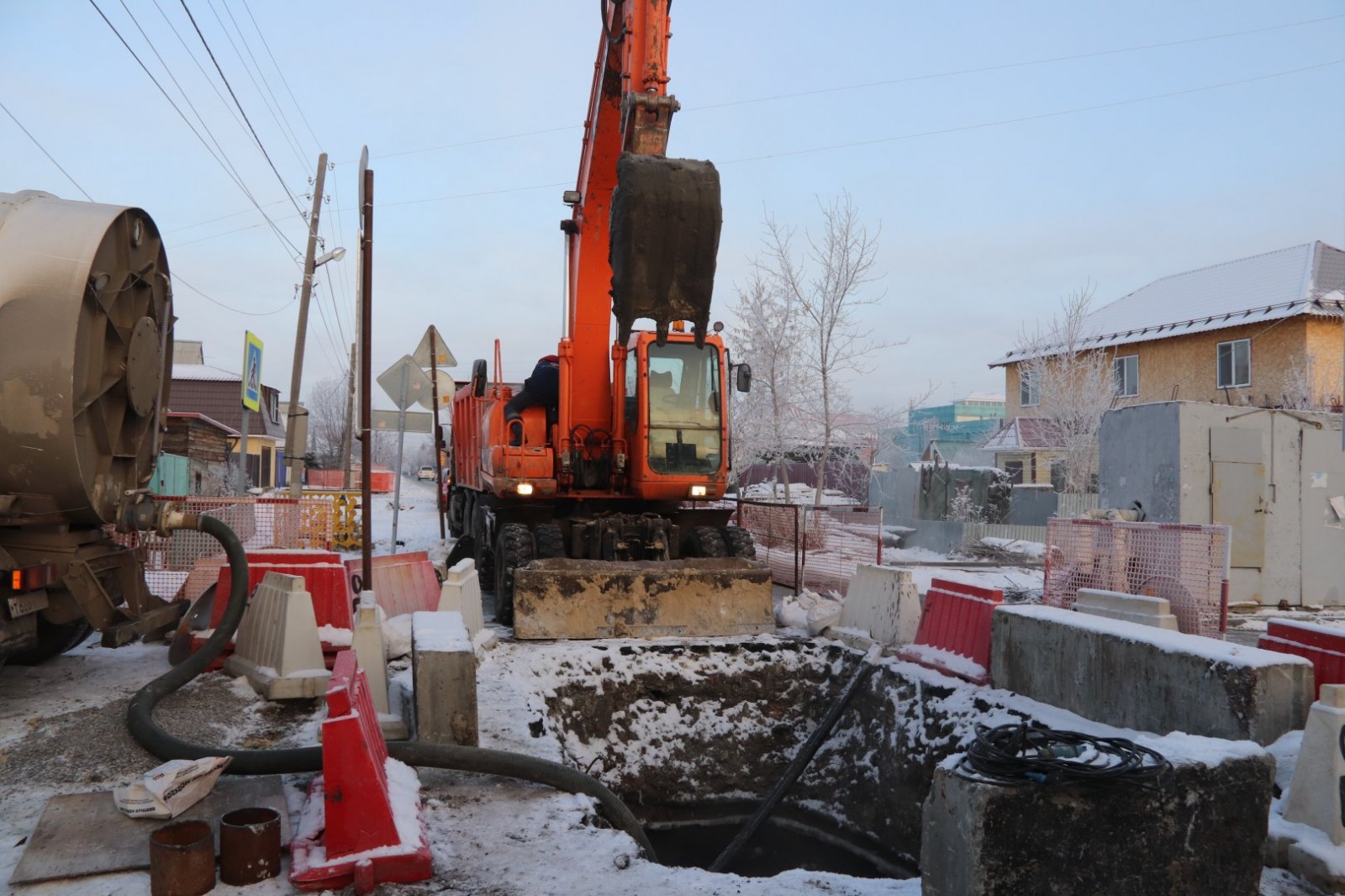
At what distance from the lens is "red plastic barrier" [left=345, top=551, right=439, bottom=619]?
8820 millimetres

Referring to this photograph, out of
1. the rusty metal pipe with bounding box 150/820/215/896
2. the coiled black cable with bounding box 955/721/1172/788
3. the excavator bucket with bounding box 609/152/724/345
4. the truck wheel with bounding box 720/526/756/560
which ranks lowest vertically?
the rusty metal pipe with bounding box 150/820/215/896

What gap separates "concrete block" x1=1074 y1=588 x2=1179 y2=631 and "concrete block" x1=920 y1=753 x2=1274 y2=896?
11.9 feet

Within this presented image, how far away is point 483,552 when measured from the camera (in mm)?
12070

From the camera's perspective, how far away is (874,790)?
7230 mm

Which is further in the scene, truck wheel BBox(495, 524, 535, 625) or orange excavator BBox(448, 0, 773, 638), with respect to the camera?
truck wheel BBox(495, 524, 535, 625)

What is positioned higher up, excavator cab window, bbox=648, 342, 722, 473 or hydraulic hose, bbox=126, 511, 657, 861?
excavator cab window, bbox=648, 342, 722, 473

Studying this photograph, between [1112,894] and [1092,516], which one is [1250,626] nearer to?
[1092,516]

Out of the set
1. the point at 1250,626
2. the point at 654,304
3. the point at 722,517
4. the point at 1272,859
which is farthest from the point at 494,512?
the point at 1250,626

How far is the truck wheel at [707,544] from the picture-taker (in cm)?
1020

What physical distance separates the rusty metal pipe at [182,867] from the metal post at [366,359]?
5.08 metres

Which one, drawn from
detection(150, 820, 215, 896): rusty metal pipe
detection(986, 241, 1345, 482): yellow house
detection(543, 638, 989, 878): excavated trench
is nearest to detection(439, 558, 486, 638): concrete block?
detection(543, 638, 989, 878): excavated trench

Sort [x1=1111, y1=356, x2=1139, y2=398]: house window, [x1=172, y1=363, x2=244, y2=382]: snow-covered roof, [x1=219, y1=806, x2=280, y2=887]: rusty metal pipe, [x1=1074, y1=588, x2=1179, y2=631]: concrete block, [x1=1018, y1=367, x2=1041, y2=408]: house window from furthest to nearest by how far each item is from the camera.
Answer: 1. [x1=172, y1=363, x2=244, y2=382]: snow-covered roof
2. [x1=1018, y1=367, x2=1041, y2=408]: house window
3. [x1=1111, y1=356, x2=1139, y2=398]: house window
4. [x1=1074, y1=588, x2=1179, y2=631]: concrete block
5. [x1=219, y1=806, x2=280, y2=887]: rusty metal pipe

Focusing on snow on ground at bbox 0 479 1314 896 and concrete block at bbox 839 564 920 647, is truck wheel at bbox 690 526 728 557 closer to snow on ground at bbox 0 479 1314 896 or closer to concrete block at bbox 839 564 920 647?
concrete block at bbox 839 564 920 647

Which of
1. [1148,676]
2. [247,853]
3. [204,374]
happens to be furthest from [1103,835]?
[204,374]
